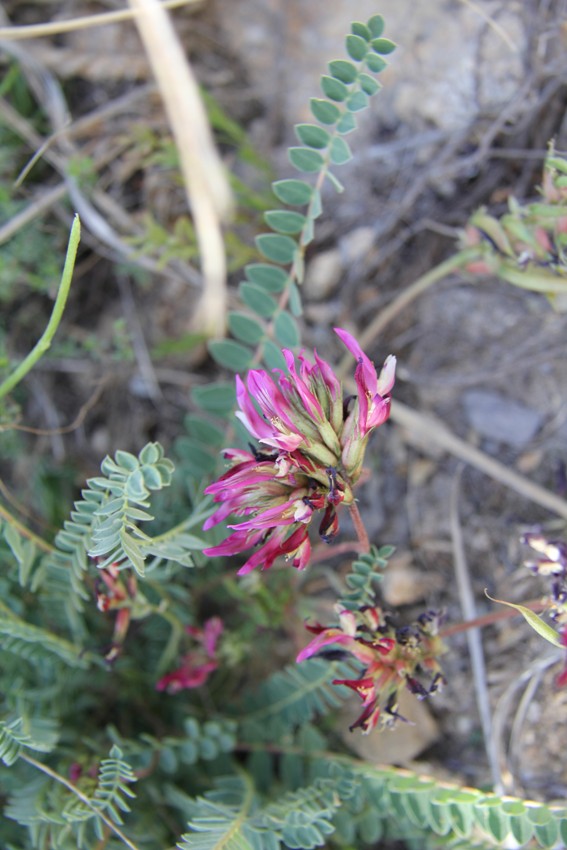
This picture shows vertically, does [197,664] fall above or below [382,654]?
below

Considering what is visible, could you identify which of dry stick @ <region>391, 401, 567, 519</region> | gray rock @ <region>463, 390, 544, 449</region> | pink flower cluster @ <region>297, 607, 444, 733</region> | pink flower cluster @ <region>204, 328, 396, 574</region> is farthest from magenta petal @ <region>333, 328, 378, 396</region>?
gray rock @ <region>463, 390, 544, 449</region>

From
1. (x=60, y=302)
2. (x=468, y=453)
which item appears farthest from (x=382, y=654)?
(x=60, y=302)

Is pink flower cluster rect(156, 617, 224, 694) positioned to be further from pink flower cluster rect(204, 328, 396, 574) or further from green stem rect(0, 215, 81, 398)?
green stem rect(0, 215, 81, 398)

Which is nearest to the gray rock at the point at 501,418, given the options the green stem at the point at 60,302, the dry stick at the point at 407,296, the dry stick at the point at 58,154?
the dry stick at the point at 407,296

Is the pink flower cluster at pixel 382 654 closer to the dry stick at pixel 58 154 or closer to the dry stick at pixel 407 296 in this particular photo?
the dry stick at pixel 407 296

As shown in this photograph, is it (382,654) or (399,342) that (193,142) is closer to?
(399,342)

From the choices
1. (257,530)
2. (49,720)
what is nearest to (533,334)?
(257,530)

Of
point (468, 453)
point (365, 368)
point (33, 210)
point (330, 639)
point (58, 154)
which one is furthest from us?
point (58, 154)
